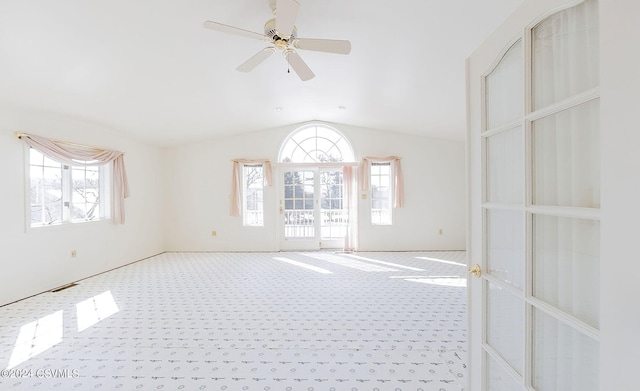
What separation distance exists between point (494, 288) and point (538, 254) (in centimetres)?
30

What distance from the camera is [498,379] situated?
1.15 metres

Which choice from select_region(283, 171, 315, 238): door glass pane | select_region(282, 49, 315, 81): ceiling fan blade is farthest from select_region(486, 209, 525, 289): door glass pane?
select_region(283, 171, 315, 238): door glass pane

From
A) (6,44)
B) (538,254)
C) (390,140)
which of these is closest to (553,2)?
(538,254)

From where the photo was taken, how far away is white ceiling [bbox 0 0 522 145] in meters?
2.20

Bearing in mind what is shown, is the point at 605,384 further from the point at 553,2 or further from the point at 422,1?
the point at 422,1

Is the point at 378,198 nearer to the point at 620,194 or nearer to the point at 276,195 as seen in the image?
the point at 276,195

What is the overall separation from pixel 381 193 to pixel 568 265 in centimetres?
536

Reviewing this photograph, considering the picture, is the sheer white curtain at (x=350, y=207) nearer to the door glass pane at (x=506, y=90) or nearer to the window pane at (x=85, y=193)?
the window pane at (x=85, y=193)

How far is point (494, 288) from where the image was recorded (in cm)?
117

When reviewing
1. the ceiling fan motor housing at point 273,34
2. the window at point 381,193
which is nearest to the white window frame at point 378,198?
the window at point 381,193

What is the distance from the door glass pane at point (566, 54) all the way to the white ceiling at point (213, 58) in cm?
156

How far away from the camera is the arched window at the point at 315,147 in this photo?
6.23 metres

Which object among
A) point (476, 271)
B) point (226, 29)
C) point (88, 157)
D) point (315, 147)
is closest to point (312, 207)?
point (315, 147)

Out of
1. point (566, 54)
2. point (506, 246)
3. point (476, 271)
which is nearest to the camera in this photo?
point (566, 54)
